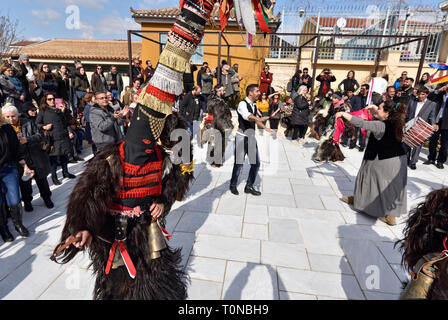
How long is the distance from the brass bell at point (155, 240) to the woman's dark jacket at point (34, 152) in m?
3.37

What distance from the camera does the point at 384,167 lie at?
4.09 m

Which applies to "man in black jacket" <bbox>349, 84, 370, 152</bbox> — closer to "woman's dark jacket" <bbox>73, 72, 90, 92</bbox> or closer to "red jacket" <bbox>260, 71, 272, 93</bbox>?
"red jacket" <bbox>260, 71, 272, 93</bbox>

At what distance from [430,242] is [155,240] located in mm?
1935

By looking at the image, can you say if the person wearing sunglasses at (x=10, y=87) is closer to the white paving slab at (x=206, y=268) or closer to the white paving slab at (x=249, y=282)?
the white paving slab at (x=206, y=268)

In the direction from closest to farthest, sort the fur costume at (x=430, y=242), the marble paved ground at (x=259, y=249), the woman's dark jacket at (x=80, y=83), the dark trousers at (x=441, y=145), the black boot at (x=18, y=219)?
the fur costume at (x=430, y=242) < the marble paved ground at (x=259, y=249) < the black boot at (x=18, y=219) < the dark trousers at (x=441, y=145) < the woman's dark jacket at (x=80, y=83)

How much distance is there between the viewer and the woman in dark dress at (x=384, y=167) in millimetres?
3793

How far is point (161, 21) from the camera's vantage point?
49.0 feet

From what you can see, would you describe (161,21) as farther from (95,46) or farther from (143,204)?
(143,204)

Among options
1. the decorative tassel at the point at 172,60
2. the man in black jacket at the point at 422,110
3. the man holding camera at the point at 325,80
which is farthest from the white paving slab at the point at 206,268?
the man holding camera at the point at 325,80

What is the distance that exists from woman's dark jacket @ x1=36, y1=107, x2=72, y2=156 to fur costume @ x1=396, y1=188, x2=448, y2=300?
5.78m

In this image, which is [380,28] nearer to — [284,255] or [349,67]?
[349,67]
